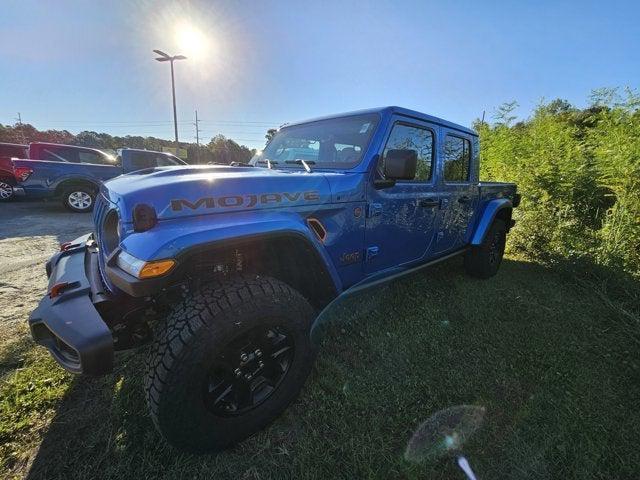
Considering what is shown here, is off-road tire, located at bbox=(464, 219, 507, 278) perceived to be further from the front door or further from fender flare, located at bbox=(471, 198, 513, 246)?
the front door

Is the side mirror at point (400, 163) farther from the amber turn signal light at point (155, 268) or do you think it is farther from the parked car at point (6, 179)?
the parked car at point (6, 179)

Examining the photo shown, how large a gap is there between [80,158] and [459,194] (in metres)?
9.89

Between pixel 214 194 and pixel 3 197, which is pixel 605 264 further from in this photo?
pixel 3 197

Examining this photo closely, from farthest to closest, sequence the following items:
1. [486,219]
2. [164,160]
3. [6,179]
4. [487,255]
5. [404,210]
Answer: [164,160] → [6,179] → [487,255] → [486,219] → [404,210]

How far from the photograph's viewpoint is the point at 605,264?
402 cm

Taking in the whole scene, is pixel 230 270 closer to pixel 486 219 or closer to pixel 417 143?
pixel 417 143

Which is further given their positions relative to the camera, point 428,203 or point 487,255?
point 487,255

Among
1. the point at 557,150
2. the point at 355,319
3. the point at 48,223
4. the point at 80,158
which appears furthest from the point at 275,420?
the point at 80,158

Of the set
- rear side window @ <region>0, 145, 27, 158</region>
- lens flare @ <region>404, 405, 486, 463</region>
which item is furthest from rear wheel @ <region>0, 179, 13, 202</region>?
lens flare @ <region>404, 405, 486, 463</region>

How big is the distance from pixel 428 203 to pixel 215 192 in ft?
6.23

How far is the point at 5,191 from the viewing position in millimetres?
9031

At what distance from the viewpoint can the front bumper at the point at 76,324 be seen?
4.50 feet

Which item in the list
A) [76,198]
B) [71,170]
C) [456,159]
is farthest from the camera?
[76,198]

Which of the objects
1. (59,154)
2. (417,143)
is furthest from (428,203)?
(59,154)
